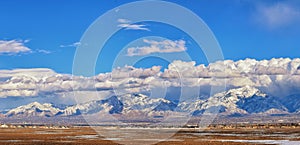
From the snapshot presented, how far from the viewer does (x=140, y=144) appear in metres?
73.5

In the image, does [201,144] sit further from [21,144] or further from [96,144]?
[21,144]

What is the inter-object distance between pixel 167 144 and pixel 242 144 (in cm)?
1218

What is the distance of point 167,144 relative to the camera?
75.2 meters

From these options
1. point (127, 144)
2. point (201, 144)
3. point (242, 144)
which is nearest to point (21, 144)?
point (127, 144)

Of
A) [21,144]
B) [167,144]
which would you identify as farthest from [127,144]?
[21,144]

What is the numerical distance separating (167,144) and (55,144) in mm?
18371

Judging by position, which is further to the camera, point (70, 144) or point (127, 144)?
point (70, 144)

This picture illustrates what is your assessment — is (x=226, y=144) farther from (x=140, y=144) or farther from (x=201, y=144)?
(x=140, y=144)

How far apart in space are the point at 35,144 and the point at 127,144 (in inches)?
611

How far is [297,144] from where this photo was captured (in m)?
72.7

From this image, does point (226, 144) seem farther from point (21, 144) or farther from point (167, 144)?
point (21, 144)

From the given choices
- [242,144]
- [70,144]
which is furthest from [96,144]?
[242,144]

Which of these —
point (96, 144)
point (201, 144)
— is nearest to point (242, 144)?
point (201, 144)

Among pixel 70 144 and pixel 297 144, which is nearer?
pixel 297 144
